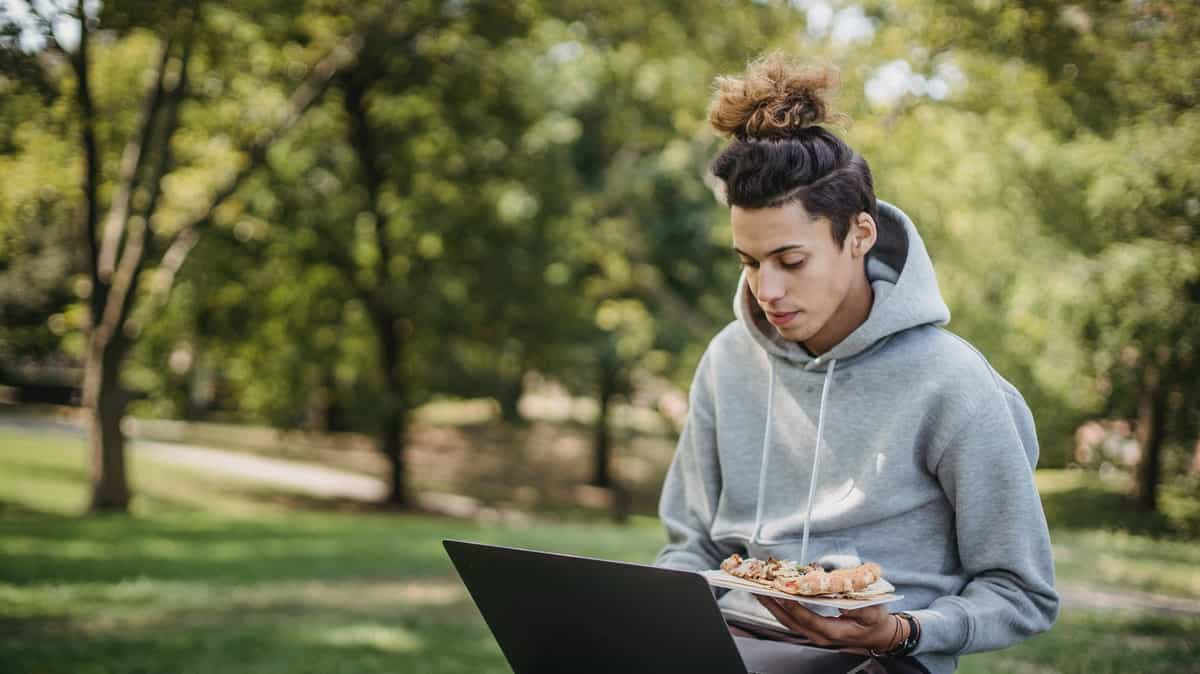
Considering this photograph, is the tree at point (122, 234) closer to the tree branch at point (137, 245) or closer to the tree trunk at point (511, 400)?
the tree branch at point (137, 245)

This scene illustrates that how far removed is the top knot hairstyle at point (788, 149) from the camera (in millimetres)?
2207

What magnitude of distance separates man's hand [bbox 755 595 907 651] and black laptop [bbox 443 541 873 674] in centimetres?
21

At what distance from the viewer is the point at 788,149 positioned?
87.5 inches

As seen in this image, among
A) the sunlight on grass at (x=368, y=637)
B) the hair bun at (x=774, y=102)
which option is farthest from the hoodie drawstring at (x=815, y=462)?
the sunlight on grass at (x=368, y=637)

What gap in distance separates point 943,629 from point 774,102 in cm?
113

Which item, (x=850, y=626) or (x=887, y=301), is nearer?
(x=850, y=626)

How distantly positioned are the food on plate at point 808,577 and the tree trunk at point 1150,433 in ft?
12.4

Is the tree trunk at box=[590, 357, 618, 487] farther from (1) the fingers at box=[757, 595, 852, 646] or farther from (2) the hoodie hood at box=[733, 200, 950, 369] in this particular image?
(1) the fingers at box=[757, 595, 852, 646]

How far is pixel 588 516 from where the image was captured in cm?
2062

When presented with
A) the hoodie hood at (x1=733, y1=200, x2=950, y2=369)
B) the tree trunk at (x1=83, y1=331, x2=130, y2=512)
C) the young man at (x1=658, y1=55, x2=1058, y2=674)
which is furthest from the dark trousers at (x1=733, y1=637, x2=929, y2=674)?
the tree trunk at (x1=83, y1=331, x2=130, y2=512)

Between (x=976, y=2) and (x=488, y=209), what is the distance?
33.0 ft

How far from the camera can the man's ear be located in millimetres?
2293

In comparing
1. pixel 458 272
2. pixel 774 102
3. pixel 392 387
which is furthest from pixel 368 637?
pixel 392 387

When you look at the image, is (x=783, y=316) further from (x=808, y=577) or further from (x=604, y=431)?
(x=604, y=431)
